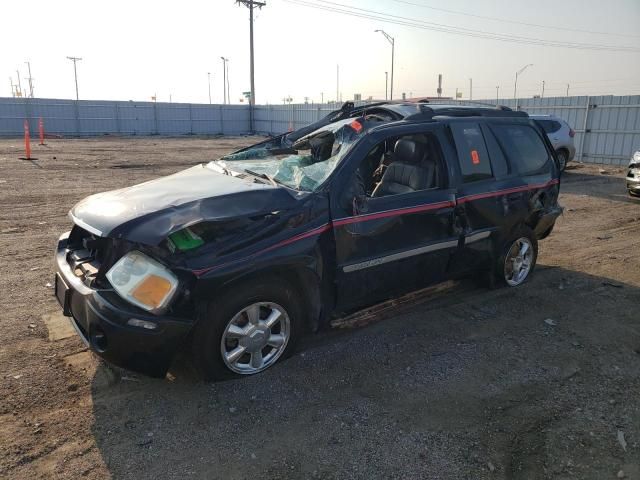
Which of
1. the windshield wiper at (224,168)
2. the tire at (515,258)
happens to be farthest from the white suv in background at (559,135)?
the windshield wiper at (224,168)

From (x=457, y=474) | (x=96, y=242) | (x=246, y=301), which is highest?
(x=96, y=242)

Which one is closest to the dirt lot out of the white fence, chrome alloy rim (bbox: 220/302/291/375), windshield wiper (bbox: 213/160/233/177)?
chrome alloy rim (bbox: 220/302/291/375)

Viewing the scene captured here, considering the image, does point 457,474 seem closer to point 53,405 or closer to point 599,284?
point 53,405

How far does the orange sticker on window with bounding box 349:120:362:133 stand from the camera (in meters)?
4.06

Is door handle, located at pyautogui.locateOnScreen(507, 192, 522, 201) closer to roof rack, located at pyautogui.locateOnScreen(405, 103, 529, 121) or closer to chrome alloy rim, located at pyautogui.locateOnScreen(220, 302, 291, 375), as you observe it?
roof rack, located at pyautogui.locateOnScreen(405, 103, 529, 121)

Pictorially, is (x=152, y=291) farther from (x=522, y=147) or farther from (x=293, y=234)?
(x=522, y=147)

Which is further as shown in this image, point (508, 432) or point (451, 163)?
point (451, 163)

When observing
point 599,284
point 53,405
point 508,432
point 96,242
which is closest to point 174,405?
point 53,405

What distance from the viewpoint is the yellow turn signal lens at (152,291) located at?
3.02 meters

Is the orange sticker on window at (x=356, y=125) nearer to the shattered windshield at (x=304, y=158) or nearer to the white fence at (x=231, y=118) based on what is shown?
the shattered windshield at (x=304, y=158)

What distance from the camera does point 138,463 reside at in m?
2.70

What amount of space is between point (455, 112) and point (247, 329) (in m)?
2.91

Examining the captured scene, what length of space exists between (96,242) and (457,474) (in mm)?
2860

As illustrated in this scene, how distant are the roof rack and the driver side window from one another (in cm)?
20
